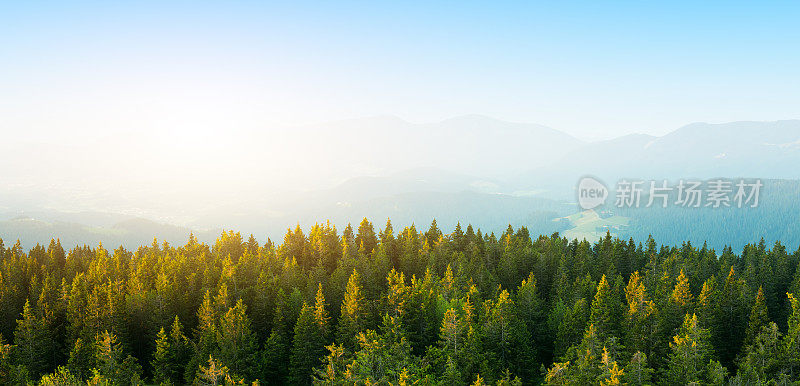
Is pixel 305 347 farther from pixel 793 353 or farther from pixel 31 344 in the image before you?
pixel 793 353

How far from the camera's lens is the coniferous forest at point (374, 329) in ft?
143

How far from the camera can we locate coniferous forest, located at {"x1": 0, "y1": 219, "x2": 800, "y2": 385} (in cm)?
4347

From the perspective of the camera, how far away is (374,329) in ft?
182

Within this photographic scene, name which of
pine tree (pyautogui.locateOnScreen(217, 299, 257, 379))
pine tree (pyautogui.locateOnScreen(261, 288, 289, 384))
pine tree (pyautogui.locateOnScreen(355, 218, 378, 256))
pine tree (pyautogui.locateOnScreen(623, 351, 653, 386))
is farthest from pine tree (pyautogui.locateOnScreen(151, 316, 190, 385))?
pine tree (pyautogui.locateOnScreen(623, 351, 653, 386))

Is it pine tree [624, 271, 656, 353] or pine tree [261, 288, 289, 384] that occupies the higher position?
pine tree [624, 271, 656, 353]

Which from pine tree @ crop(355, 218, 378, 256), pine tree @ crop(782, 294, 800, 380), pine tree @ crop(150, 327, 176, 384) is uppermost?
pine tree @ crop(355, 218, 378, 256)

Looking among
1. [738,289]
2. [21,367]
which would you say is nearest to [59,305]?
[21,367]

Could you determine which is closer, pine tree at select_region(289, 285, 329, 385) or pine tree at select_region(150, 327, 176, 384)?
pine tree at select_region(150, 327, 176, 384)

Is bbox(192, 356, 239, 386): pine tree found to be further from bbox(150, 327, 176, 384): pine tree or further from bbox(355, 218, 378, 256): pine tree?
bbox(355, 218, 378, 256): pine tree

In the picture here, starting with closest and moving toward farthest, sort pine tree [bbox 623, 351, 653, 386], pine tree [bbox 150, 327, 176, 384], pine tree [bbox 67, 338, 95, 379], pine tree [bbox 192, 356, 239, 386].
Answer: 1. pine tree [bbox 623, 351, 653, 386]
2. pine tree [bbox 192, 356, 239, 386]
3. pine tree [bbox 150, 327, 176, 384]
4. pine tree [bbox 67, 338, 95, 379]

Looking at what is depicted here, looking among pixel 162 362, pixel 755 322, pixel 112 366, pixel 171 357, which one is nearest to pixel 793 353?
pixel 755 322

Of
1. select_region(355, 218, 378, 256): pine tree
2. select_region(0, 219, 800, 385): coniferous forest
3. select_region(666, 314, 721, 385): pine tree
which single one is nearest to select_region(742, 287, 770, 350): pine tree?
select_region(0, 219, 800, 385): coniferous forest

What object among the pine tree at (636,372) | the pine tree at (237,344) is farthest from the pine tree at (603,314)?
the pine tree at (237,344)

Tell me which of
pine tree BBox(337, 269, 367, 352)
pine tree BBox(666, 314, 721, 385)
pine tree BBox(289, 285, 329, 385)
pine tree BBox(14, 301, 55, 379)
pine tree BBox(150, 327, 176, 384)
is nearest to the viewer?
pine tree BBox(666, 314, 721, 385)
